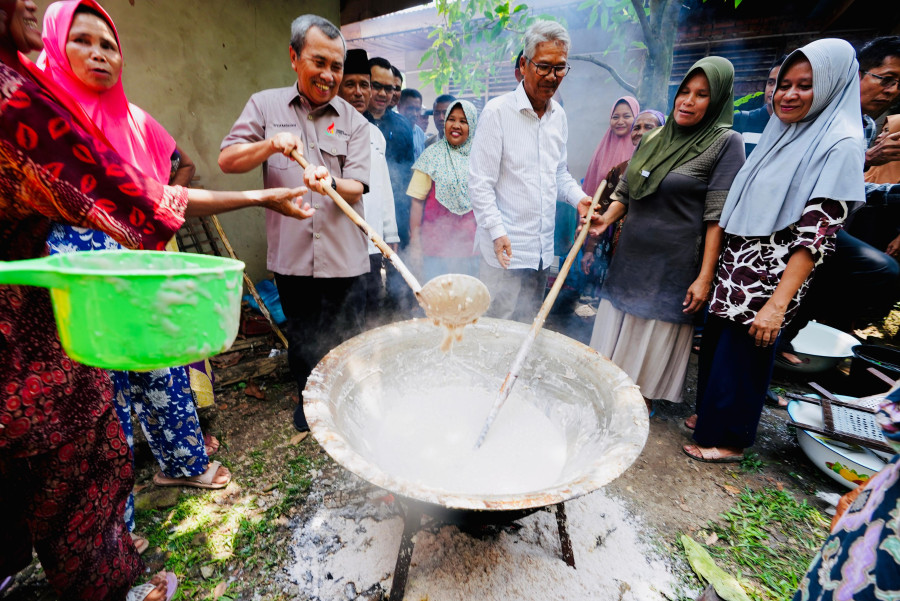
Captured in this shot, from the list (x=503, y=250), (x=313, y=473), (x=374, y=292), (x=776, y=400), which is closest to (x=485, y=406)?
(x=503, y=250)

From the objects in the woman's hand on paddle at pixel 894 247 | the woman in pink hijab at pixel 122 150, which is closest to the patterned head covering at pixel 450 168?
the woman in pink hijab at pixel 122 150

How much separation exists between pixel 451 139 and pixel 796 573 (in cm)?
423

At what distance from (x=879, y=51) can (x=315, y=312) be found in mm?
4802

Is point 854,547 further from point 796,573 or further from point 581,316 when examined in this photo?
point 581,316

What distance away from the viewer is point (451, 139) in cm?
399

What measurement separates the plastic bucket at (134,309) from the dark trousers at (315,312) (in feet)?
6.09

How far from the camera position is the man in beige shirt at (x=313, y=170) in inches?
87.2

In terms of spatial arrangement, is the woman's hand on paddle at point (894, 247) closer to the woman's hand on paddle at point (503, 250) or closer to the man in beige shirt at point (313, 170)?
the woman's hand on paddle at point (503, 250)

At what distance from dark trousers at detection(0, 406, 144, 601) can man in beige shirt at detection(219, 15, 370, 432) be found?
4.51 ft

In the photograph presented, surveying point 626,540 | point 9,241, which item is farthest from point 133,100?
point 626,540

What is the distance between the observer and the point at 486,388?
2441 mm

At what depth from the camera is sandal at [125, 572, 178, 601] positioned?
173 cm

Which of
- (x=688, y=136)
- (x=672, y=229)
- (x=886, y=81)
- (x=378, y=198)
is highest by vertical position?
(x=886, y=81)

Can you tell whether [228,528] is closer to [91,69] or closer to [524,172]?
[91,69]
